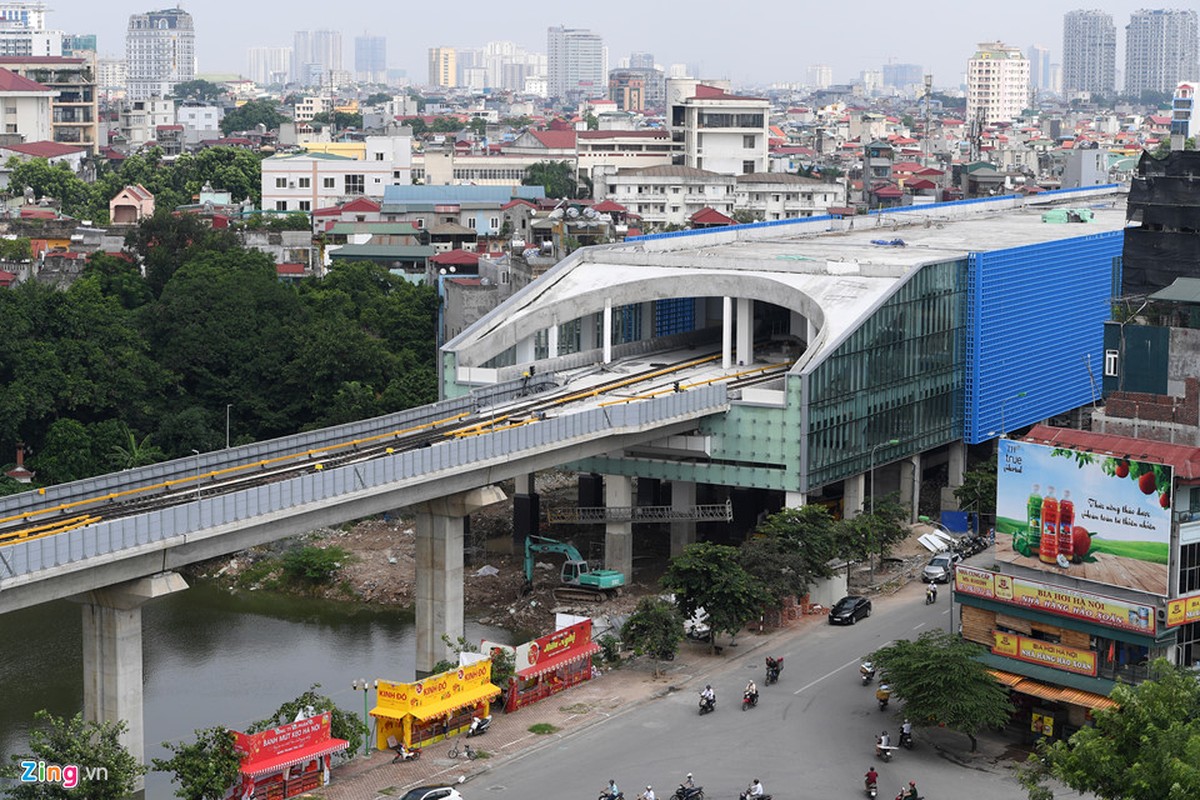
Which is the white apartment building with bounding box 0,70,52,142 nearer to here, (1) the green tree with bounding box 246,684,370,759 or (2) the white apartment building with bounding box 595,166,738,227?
(2) the white apartment building with bounding box 595,166,738,227

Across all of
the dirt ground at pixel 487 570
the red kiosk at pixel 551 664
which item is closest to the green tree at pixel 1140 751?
the red kiosk at pixel 551 664

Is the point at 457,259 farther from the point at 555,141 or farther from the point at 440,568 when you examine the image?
the point at 555,141

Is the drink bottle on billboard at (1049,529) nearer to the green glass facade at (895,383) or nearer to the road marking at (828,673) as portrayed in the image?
the road marking at (828,673)

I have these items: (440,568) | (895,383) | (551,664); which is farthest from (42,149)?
(551,664)

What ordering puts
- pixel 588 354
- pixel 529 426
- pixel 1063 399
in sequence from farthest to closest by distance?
pixel 1063 399 < pixel 588 354 < pixel 529 426

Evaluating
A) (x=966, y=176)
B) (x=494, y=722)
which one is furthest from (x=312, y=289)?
(x=966, y=176)

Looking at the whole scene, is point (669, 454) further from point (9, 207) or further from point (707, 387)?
point (9, 207)
